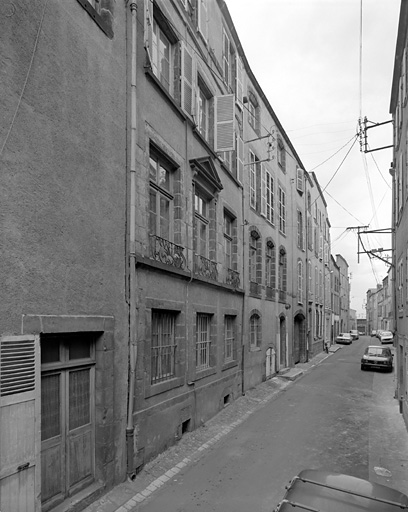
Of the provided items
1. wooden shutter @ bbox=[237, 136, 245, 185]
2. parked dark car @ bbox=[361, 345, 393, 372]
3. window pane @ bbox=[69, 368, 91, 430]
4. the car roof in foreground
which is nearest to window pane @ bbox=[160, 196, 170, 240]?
window pane @ bbox=[69, 368, 91, 430]

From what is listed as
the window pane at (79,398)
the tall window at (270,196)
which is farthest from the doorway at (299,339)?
the window pane at (79,398)

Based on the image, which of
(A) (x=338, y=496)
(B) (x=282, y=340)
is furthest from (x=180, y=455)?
(B) (x=282, y=340)

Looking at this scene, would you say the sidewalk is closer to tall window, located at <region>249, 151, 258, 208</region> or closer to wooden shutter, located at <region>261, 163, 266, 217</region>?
tall window, located at <region>249, 151, 258, 208</region>

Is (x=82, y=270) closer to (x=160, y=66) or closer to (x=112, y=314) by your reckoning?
(x=112, y=314)

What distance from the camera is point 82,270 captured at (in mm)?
6543

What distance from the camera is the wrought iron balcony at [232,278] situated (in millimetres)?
14372

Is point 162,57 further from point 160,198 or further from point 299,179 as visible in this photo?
point 299,179

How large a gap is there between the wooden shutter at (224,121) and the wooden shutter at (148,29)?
13.6 ft

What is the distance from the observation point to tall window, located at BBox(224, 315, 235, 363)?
14.1 meters

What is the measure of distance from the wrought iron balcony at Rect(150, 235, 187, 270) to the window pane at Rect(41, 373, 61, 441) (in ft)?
11.6

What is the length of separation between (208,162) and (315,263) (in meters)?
23.1

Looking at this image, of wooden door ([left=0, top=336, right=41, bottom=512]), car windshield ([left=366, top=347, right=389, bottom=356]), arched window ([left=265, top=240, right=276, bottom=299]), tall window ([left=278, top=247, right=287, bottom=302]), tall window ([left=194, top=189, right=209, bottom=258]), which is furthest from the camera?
car windshield ([left=366, top=347, right=389, bottom=356])

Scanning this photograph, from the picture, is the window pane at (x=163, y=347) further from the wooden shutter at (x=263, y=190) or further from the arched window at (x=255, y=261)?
the wooden shutter at (x=263, y=190)

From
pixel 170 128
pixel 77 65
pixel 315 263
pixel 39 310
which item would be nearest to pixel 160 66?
pixel 170 128
